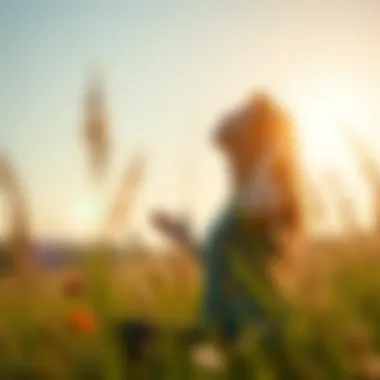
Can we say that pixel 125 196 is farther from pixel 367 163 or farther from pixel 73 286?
pixel 367 163

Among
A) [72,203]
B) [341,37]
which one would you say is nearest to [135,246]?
[72,203]

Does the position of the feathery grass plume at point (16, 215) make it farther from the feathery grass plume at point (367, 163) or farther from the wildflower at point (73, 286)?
the feathery grass plume at point (367, 163)

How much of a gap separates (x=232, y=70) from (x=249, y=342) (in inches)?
13.0

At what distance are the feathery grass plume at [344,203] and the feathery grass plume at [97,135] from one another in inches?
10.8

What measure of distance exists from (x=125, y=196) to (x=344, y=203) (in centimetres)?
27

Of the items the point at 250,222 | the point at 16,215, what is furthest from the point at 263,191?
the point at 16,215

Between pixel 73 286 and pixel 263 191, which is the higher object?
pixel 263 191

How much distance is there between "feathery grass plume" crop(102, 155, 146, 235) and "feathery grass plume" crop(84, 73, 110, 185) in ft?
0.10

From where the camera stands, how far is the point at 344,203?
954 mm

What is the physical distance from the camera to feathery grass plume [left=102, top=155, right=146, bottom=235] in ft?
3.15

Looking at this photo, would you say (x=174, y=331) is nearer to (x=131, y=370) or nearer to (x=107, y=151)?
(x=131, y=370)

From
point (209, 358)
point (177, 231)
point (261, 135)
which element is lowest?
point (209, 358)

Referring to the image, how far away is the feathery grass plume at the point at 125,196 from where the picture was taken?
3.15 feet

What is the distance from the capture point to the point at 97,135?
0.97 metres
